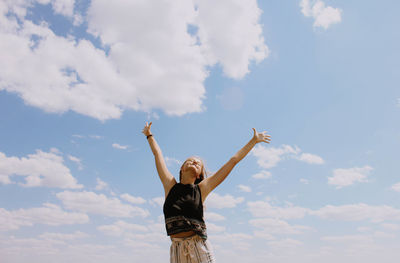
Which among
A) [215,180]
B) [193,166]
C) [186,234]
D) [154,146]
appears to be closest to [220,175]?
[215,180]

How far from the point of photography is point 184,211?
5.72 meters

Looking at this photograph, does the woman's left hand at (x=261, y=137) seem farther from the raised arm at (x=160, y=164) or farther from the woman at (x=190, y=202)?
the raised arm at (x=160, y=164)

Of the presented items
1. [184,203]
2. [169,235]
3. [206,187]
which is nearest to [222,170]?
[206,187]

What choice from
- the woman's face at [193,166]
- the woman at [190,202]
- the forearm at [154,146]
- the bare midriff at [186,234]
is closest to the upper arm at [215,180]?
the woman at [190,202]

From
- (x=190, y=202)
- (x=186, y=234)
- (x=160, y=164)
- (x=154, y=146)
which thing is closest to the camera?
(x=186, y=234)

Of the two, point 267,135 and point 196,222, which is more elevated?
point 267,135

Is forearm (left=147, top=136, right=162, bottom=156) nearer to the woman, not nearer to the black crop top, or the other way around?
the woman

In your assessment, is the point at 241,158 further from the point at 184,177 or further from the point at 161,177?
the point at 161,177

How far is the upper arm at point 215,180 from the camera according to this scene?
624 centimetres

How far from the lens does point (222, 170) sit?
20.7ft

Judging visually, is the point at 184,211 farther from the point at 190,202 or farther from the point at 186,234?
the point at 186,234

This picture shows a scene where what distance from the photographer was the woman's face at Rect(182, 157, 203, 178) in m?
6.46

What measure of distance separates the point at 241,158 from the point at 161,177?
1.63 metres

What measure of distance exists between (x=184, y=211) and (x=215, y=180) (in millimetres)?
919
